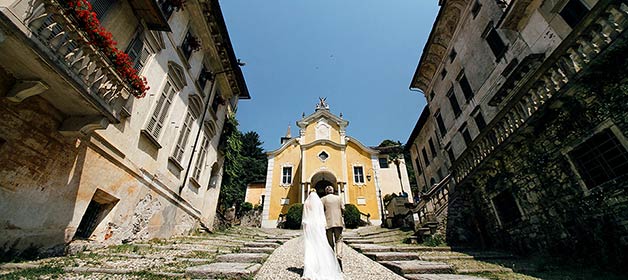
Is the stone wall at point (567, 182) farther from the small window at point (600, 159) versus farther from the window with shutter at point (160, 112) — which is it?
the window with shutter at point (160, 112)

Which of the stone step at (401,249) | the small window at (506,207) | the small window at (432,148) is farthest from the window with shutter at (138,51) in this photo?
the small window at (432,148)

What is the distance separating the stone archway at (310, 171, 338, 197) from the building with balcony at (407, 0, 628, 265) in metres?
12.9

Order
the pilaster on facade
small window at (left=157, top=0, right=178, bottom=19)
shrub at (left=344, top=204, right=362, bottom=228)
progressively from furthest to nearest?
the pilaster on facade
shrub at (left=344, top=204, right=362, bottom=228)
small window at (left=157, top=0, right=178, bottom=19)

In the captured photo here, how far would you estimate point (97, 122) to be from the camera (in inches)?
207

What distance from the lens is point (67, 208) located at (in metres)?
5.30

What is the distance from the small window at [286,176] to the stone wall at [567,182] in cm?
1856

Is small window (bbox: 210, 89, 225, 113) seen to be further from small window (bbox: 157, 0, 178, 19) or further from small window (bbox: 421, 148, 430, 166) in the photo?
small window (bbox: 421, 148, 430, 166)

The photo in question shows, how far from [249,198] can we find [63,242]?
24702 millimetres

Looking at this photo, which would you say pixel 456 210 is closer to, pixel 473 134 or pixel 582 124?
pixel 582 124

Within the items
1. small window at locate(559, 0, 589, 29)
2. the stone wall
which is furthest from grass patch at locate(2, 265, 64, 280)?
small window at locate(559, 0, 589, 29)

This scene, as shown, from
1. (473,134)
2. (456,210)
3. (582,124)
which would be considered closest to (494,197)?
(456,210)

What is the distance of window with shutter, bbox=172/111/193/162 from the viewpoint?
392 inches

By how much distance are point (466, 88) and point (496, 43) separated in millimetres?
3125

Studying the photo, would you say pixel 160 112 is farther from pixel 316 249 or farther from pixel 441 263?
pixel 441 263
